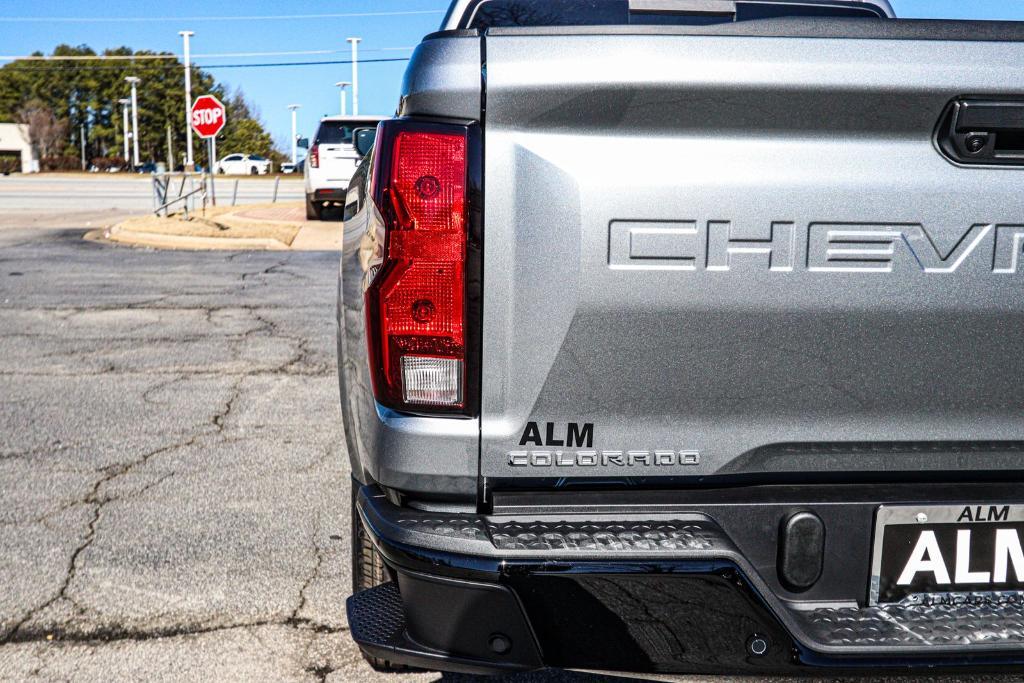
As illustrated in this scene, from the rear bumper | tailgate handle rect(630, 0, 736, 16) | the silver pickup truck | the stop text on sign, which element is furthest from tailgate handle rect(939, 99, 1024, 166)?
the stop text on sign

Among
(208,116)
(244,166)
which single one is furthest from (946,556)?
(244,166)

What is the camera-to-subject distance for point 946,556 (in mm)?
1887

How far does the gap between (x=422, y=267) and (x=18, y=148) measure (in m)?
99.3

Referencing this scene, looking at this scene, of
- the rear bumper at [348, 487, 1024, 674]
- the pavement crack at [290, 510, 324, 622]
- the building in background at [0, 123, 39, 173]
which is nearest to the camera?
the rear bumper at [348, 487, 1024, 674]

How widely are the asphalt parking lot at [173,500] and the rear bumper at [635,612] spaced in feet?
3.45

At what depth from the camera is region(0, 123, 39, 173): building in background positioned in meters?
86.6

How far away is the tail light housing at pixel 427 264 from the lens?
1854mm

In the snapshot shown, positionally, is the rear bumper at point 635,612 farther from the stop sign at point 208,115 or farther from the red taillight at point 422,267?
the stop sign at point 208,115

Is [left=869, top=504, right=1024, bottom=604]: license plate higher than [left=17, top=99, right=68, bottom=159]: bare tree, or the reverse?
[left=17, top=99, right=68, bottom=159]: bare tree

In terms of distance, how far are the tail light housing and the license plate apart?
82 centimetres

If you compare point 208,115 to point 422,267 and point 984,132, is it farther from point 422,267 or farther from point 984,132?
point 984,132

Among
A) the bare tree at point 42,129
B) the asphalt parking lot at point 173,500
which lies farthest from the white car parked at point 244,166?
the asphalt parking lot at point 173,500

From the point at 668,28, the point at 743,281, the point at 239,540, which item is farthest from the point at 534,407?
the point at 239,540

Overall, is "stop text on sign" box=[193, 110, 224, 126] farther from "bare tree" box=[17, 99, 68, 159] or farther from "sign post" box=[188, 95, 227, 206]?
"bare tree" box=[17, 99, 68, 159]
